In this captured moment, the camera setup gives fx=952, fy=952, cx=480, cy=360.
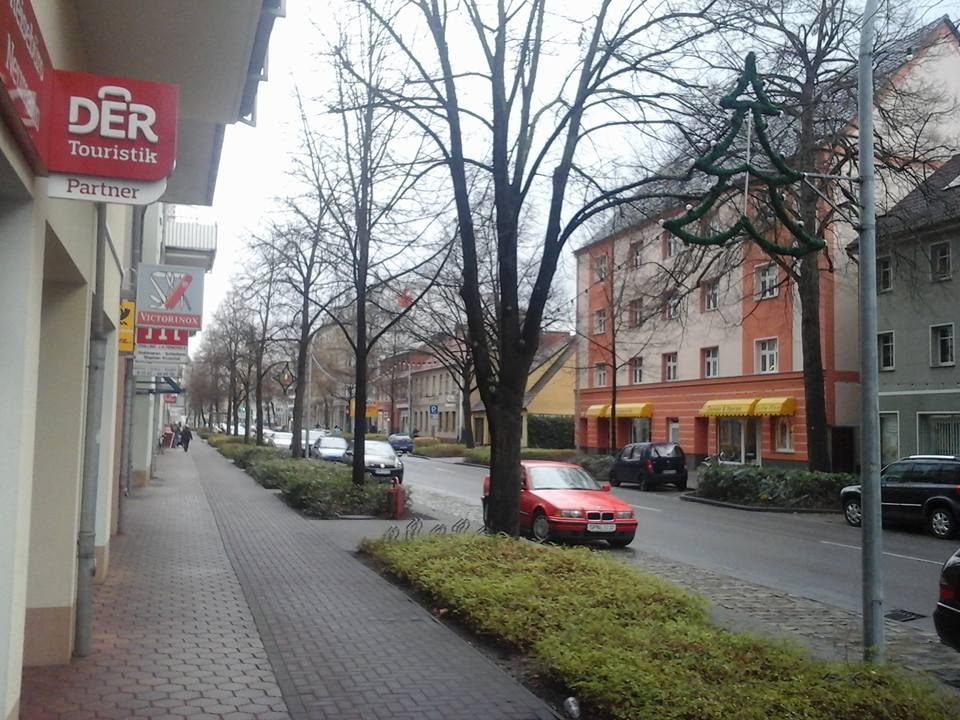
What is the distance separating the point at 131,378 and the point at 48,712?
34.6 ft

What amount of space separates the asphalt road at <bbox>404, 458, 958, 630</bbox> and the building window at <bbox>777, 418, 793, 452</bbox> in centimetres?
1251

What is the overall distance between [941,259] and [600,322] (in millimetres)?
18294

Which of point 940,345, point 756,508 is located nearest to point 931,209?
point 940,345

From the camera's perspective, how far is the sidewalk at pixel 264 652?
19.6 feet


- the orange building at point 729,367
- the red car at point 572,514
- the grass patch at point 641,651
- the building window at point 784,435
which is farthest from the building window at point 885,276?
the grass patch at point 641,651

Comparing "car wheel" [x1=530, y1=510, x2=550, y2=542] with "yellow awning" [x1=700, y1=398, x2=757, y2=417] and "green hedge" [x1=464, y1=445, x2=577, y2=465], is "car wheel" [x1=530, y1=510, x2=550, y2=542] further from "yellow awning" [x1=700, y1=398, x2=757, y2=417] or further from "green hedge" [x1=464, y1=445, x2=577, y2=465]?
"green hedge" [x1=464, y1=445, x2=577, y2=465]

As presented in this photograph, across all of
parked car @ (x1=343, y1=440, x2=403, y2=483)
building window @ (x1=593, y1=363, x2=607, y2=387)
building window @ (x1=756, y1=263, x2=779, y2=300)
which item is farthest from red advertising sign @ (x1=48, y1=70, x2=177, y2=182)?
building window @ (x1=593, y1=363, x2=607, y2=387)

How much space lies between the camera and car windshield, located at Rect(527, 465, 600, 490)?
16859 mm

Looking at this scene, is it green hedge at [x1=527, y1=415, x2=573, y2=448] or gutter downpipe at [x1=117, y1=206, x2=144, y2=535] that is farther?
green hedge at [x1=527, y1=415, x2=573, y2=448]

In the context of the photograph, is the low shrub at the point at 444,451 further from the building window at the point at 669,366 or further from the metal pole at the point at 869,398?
the metal pole at the point at 869,398

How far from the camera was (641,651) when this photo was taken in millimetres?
6449

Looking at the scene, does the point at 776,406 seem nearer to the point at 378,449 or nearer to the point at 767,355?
the point at 767,355

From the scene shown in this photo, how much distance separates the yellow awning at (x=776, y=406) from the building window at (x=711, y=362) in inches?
172

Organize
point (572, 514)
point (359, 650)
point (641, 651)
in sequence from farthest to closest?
point (572, 514) → point (359, 650) → point (641, 651)
